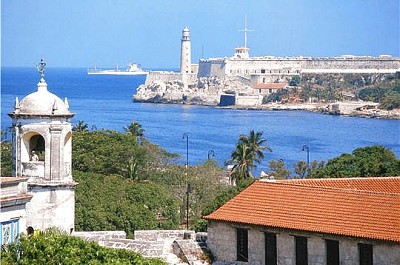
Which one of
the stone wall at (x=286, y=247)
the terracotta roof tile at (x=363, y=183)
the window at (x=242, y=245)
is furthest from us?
the terracotta roof tile at (x=363, y=183)

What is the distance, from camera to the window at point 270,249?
18834 mm

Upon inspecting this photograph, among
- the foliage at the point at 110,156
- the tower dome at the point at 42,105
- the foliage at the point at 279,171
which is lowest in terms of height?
the foliage at the point at 279,171

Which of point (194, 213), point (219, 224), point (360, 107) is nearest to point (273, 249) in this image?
point (219, 224)

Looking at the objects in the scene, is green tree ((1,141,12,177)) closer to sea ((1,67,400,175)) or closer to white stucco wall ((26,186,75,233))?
white stucco wall ((26,186,75,233))

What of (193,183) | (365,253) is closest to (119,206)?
(193,183)

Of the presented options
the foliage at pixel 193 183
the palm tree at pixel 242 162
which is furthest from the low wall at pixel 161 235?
the palm tree at pixel 242 162

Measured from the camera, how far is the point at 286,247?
61.3 feet

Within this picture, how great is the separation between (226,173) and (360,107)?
13817 cm

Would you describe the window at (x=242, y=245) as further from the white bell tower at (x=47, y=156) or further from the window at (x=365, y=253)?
the white bell tower at (x=47, y=156)

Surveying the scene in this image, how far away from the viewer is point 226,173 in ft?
210

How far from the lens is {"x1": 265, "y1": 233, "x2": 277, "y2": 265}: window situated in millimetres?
18834

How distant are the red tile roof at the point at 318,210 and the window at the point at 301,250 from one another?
23cm

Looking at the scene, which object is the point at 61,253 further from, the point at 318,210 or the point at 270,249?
the point at 318,210

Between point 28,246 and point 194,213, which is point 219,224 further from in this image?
point 194,213
